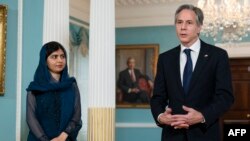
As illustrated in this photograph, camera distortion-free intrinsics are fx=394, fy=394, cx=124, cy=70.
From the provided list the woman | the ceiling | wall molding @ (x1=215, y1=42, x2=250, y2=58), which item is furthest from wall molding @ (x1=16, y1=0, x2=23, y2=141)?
wall molding @ (x1=215, y1=42, x2=250, y2=58)

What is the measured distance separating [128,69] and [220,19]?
119 inches

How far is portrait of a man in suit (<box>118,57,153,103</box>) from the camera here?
8789 millimetres

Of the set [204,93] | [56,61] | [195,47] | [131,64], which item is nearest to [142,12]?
[131,64]

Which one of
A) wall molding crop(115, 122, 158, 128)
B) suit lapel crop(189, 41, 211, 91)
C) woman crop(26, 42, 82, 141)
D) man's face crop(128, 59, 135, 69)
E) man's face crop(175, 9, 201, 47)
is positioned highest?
man's face crop(128, 59, 135, 69)

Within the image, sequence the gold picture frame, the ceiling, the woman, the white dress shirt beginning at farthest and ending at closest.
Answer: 1. the ceiling
2. the gold picture frame
3. the woman
4. the white dress shirt

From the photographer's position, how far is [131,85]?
351 inches

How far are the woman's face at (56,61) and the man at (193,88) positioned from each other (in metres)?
1.53

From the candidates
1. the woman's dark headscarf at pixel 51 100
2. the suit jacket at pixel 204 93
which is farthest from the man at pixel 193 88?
the woman's dark headscarf at pixel 51 100

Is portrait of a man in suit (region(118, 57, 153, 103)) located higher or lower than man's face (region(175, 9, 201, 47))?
lower

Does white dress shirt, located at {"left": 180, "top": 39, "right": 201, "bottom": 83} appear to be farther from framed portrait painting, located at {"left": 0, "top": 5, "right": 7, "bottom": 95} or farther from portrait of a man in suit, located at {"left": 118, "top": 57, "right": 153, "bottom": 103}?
portrait of a man in suit, located at {"left": 118, "top": 57, "right": 153, "bottom": 103}

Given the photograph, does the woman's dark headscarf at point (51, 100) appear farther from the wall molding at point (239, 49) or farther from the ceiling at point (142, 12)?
the wall molding at point (239, 49)

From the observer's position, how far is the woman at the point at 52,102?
349cm

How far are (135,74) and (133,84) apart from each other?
23cm

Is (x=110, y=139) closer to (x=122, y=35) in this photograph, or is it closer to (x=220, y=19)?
(x=220, y=19)
